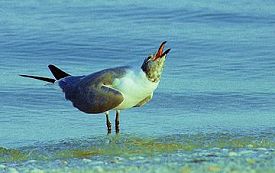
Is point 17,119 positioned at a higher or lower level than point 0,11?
lower

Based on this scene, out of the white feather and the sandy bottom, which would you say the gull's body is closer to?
the white feather

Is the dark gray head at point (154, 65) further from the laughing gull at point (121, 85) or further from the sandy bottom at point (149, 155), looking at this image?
the sandy bottom at point (149, 155)

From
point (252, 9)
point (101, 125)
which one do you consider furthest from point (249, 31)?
point (101, 125)

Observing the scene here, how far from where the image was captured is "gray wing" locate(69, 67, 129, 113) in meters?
9.63

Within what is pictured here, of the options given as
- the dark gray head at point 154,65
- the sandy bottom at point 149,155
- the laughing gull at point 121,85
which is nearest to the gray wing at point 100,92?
the laughing gull at point 121,85

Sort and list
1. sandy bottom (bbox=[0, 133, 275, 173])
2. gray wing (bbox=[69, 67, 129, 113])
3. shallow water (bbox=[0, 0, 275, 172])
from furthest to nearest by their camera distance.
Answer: gray wing (bbox=[69, 67, 129, 113]) → shallow water (bbox=[0, 0, 275, 172]) → sandy bottom (bbox=[0, 133, 275, 173])

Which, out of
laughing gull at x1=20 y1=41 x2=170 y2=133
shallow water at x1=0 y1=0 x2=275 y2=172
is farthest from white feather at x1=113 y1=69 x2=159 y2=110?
shallow water at x1=0 y1=0 x2=275 y2=172

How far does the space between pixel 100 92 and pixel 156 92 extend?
2.37 m

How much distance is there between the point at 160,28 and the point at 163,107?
4.61 metres

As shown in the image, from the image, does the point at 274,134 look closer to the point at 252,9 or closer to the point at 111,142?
the point at 111,142

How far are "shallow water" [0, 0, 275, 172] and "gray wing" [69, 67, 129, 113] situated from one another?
319 millimetres

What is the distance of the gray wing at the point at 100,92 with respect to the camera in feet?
31.6

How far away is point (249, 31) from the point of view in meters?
15.3

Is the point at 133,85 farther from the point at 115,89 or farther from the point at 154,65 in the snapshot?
the point at 154,65
